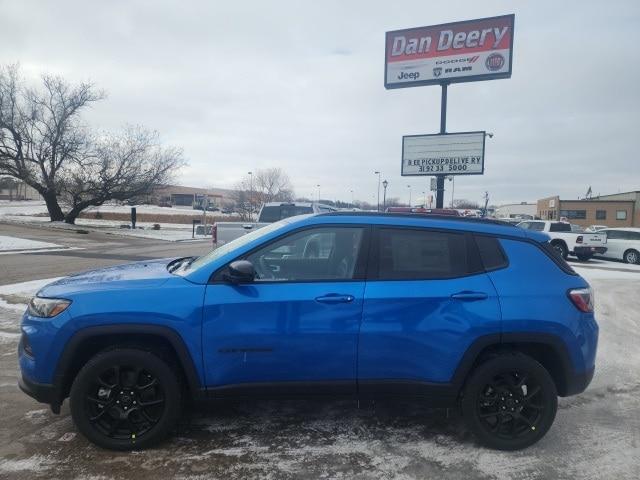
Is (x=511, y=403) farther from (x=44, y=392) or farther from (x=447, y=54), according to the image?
(x=447, y=54)

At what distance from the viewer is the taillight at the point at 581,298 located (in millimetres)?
3507

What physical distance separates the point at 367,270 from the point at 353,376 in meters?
0.77

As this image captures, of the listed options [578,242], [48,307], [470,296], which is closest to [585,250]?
[578,242]

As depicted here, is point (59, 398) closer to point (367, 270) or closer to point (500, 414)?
point (367, 270)

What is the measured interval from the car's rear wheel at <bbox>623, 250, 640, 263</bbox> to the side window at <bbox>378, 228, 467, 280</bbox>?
20730mm

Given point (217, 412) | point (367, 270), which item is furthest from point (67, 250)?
point (367, 270)

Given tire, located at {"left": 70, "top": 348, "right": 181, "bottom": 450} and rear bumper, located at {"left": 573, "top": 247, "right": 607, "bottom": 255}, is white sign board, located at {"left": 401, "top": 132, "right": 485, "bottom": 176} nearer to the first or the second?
rear bumper, located at {"left": 573, "top": 247, "right": 607, "bottom": 255}

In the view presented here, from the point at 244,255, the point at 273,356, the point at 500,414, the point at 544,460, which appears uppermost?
the point at 244,255

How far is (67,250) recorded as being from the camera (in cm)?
1823

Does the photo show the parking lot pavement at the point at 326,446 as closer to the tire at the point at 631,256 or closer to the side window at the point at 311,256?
the side window at the point at 311,256

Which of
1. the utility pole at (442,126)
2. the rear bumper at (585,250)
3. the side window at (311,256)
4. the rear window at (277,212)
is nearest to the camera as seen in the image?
the side window at (311,256)

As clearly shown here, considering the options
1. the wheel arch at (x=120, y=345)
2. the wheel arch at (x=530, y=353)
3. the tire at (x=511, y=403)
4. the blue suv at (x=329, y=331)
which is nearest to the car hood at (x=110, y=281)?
the blue suv at (x=329, y=331)

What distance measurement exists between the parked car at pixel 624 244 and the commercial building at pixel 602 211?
131 ft

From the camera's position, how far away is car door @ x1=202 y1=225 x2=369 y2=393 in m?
3.23
